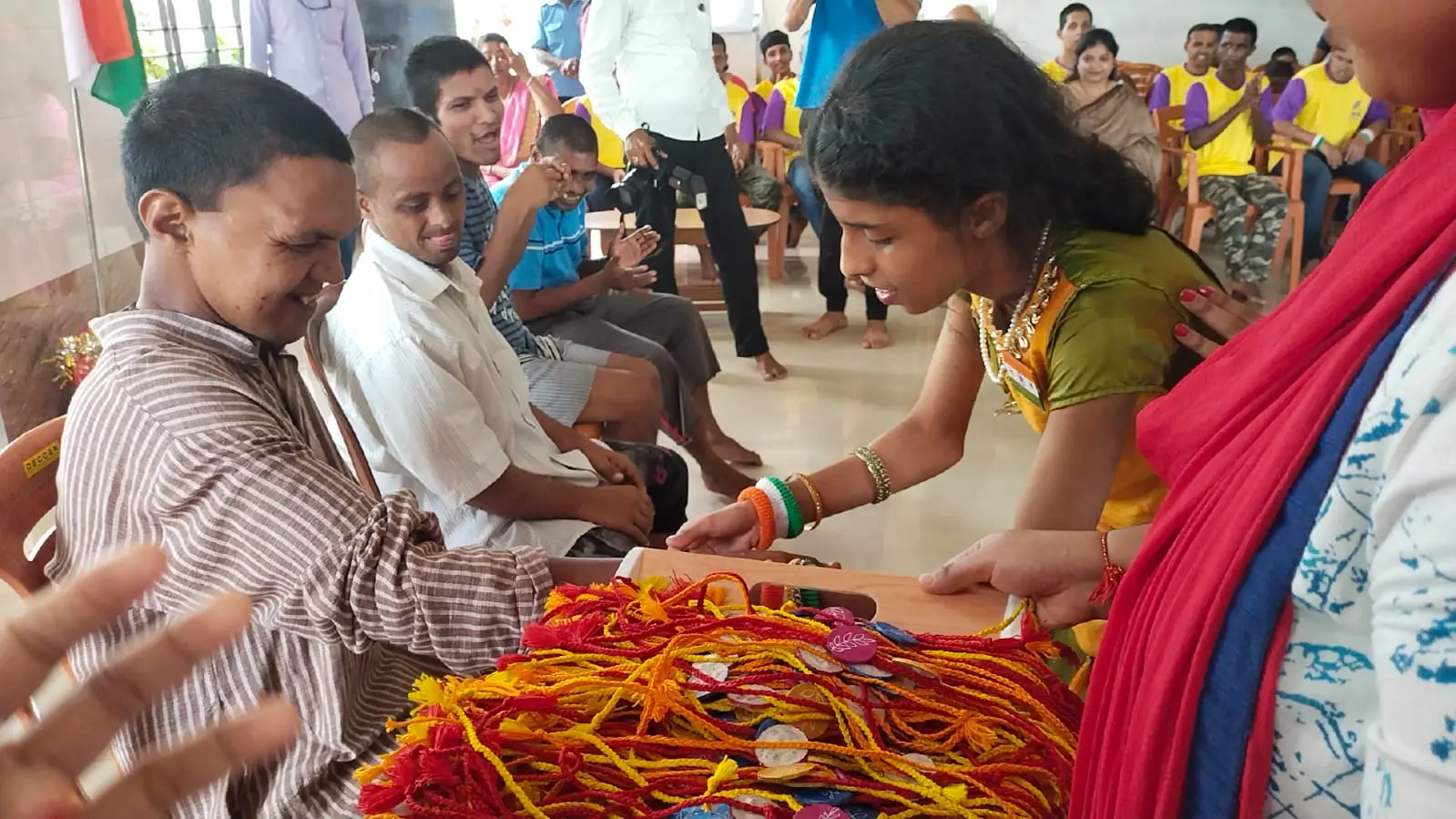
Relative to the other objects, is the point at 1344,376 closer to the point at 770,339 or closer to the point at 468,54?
the point at 468,54

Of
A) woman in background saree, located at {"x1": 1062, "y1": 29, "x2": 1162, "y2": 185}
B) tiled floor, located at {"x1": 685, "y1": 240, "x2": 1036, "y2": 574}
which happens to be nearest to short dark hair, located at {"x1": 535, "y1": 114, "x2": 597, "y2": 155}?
tiled floor, located at {"x1": 685, "y1": 240, "x2": 1036, "y2": 574}

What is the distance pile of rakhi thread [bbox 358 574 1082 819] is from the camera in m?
0.66

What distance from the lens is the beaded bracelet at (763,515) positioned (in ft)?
4.02

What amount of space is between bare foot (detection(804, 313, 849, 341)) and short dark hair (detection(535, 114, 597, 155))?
5.72 feet

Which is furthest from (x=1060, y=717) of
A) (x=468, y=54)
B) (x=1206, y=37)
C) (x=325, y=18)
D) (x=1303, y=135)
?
(x=1206, y=37)

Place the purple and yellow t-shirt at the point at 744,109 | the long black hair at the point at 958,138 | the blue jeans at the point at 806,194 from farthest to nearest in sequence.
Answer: the purple and yellow t-shirt at the point at 744,109
the blue jeans at the point at 806,194
the long black hair at the point at 958,138

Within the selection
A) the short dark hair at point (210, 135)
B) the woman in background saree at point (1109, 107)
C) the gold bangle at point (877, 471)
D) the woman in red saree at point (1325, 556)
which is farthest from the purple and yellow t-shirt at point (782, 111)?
the woman in red saree at point (1325, 556)

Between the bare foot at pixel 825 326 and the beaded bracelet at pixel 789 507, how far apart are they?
3405 millimetres

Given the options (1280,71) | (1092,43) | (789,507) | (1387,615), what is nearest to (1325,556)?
(1387,615)

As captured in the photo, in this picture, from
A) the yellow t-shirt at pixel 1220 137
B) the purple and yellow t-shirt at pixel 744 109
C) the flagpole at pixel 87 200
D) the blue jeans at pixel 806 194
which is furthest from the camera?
the purple and yellow t-shirt at pixel 744 109

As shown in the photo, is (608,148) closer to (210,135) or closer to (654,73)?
(654,73)

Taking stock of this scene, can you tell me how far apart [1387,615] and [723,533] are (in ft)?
2.70

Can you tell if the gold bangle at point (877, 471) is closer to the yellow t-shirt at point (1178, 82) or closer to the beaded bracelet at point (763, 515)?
the beaded bracelet at point (763, 515)

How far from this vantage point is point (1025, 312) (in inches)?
46.9
